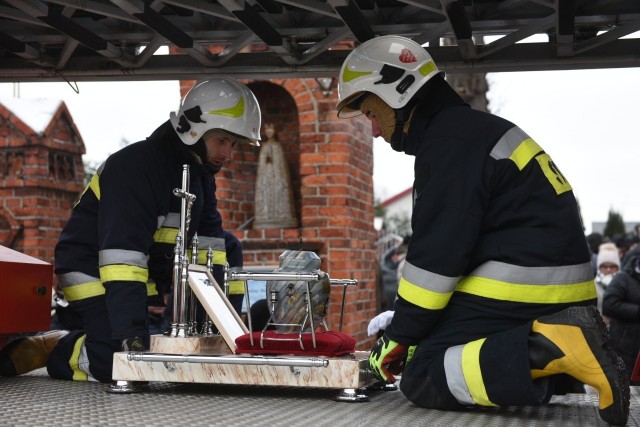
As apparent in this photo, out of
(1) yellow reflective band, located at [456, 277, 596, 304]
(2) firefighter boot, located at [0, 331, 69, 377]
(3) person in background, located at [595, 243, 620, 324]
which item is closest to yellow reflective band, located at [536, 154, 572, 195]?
(1) yellow reflective band, located at [456, 277, 596, 304]

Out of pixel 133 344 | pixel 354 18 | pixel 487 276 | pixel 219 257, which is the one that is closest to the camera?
pixel 487 276

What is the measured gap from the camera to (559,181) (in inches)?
136

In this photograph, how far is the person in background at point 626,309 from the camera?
7211 millimetres

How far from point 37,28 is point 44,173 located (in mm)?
5073

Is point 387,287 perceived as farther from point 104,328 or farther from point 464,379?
point 464,379

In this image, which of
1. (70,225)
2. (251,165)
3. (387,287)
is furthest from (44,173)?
(70,225)

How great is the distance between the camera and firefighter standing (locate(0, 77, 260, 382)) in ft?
13.4

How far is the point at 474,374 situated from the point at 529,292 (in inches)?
13.4

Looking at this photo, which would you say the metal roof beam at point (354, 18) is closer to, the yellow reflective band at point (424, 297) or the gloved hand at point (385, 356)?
the yellow reflective band at point (424, 297)

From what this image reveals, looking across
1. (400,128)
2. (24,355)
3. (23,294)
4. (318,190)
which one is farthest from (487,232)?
(318,190)

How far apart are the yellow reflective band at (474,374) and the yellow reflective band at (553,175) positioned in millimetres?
600

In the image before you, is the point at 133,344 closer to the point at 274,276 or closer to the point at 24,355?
the point at 274,276

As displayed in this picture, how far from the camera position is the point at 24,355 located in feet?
15.0

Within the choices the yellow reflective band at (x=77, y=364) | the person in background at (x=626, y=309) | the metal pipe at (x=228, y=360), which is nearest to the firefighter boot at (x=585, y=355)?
the metal pipe at (x=228, y=360)
